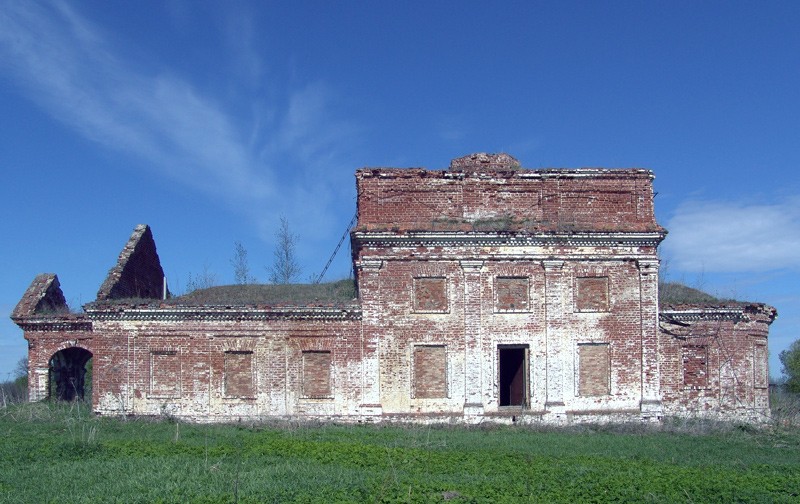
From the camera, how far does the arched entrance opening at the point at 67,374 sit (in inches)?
912

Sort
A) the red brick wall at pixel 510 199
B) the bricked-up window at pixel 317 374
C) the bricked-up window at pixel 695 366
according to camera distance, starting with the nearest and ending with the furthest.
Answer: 1. the bricked-up window at pixel 317 374
2. the red brick wall at pixel 510 199
3. the bricked-up window at pixel 695 366

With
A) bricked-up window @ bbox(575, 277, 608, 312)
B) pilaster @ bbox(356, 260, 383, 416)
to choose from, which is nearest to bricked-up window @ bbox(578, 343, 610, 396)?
bricked-up window @ bbox(575, 277, 608, 312)

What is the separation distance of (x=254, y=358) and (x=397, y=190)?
587cm

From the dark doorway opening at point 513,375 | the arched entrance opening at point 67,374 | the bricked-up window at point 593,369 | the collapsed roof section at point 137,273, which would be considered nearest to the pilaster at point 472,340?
the dark doorway opening at point 513,375

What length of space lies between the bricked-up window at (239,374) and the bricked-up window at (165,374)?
1.28m

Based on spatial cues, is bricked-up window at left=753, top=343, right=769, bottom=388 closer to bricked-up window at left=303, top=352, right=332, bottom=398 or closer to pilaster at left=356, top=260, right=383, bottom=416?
pilaster at left=356, top=260, right=383, bottom=416

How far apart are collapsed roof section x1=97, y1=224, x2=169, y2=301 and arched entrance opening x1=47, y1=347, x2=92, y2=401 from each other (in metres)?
2.53

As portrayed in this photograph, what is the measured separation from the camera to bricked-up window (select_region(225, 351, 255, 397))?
65.0 feet

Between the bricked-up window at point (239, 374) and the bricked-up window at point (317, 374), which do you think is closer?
the bricked-up window at point (317, 374)

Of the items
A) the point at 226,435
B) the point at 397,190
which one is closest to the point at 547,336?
the point at 397,190

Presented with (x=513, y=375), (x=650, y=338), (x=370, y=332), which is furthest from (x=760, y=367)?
(x=370, y=332)

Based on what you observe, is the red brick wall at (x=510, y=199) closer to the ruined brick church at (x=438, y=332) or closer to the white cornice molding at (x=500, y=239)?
the ruined brick church at (x=438, y=332)

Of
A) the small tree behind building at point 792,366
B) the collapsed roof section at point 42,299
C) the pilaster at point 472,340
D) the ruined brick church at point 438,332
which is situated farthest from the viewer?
the small tree behind building at point 792,366

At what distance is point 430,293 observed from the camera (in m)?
19.8
